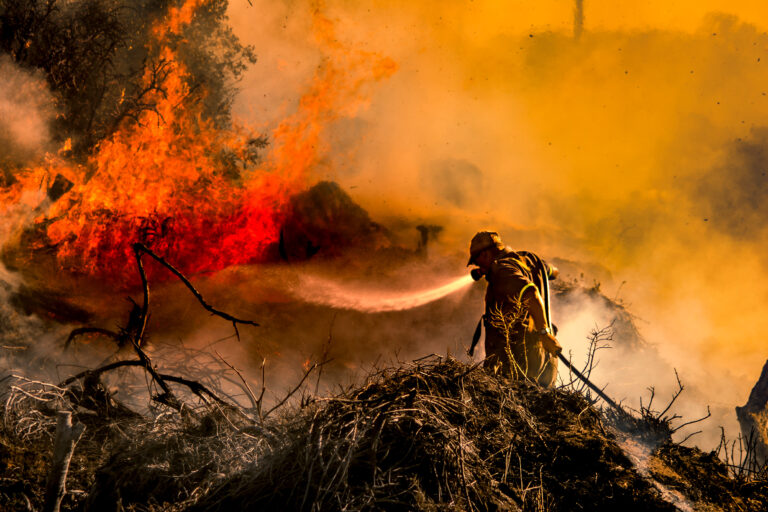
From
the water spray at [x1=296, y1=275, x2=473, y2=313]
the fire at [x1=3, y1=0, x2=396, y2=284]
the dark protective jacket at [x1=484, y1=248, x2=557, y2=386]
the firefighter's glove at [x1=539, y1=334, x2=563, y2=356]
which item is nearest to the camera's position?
the firefighter's glove at [x1=539, y1=334, x2=563, y2=356]

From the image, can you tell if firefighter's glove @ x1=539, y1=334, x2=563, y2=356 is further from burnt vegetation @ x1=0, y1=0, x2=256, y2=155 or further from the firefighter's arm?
burnt vegetation @ x1=0, y1=0, x2=256, y2=155

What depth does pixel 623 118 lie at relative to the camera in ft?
45.6

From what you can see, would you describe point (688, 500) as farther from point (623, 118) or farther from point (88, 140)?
point (623, 118)

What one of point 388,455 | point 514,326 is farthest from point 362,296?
point 388,455

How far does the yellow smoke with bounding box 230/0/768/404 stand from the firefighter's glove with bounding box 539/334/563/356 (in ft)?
23.0

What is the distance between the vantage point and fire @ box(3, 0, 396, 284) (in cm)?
1000

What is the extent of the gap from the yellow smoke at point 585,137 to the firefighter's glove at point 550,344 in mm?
7025

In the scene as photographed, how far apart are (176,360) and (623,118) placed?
41.6 ft

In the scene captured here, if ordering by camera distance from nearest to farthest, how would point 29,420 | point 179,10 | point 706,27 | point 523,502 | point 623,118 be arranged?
point 523,502 → point 29,420 → point 179,10 → point 706,27 → point 623,118

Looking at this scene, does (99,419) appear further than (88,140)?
No

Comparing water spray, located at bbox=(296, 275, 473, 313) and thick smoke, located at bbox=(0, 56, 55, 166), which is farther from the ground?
thick smoke, located at bbox=(0, 56, 55, 166)

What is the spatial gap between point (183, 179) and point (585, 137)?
1045 cm

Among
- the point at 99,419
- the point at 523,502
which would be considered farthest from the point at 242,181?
the point at 523,502

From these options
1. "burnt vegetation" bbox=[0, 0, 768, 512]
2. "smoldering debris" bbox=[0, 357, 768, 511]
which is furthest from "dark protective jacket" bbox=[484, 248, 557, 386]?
"smoldering debris" bbox=[0, 357, 768, 511]
